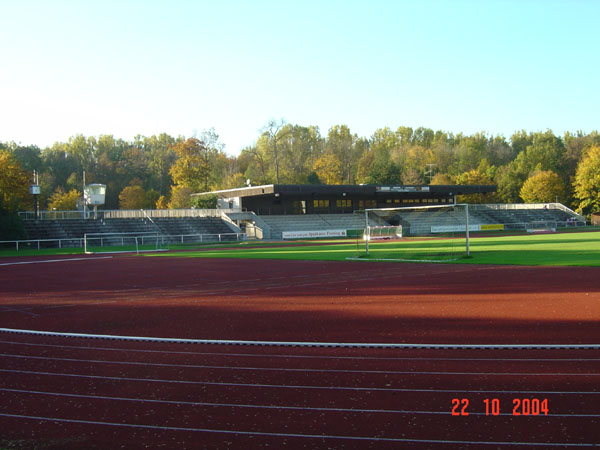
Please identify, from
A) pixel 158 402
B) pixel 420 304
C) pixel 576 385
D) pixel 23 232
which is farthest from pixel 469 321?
pixel 23 232

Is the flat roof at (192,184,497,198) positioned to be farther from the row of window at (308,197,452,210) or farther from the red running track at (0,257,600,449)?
the red running track at (0,257,600,449)

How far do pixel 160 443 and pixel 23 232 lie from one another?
4124cm

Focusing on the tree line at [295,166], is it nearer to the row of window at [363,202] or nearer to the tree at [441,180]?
the tree at [441,180]

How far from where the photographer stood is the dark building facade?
59.2 meters

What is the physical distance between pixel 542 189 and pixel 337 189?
134 feet

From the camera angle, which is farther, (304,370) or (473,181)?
(473,181)

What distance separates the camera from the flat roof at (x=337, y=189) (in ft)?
185

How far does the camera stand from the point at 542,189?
83.8 metres

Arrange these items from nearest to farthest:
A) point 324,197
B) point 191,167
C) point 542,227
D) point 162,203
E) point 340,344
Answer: point 340,344
point 542,227
point 324,197
point 191,167
point 162,203

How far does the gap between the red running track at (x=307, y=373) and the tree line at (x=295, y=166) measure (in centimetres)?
6063

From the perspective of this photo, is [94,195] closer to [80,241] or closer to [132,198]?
[80,241]

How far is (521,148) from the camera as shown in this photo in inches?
4614

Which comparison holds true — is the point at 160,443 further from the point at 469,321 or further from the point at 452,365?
the point at 469,321
